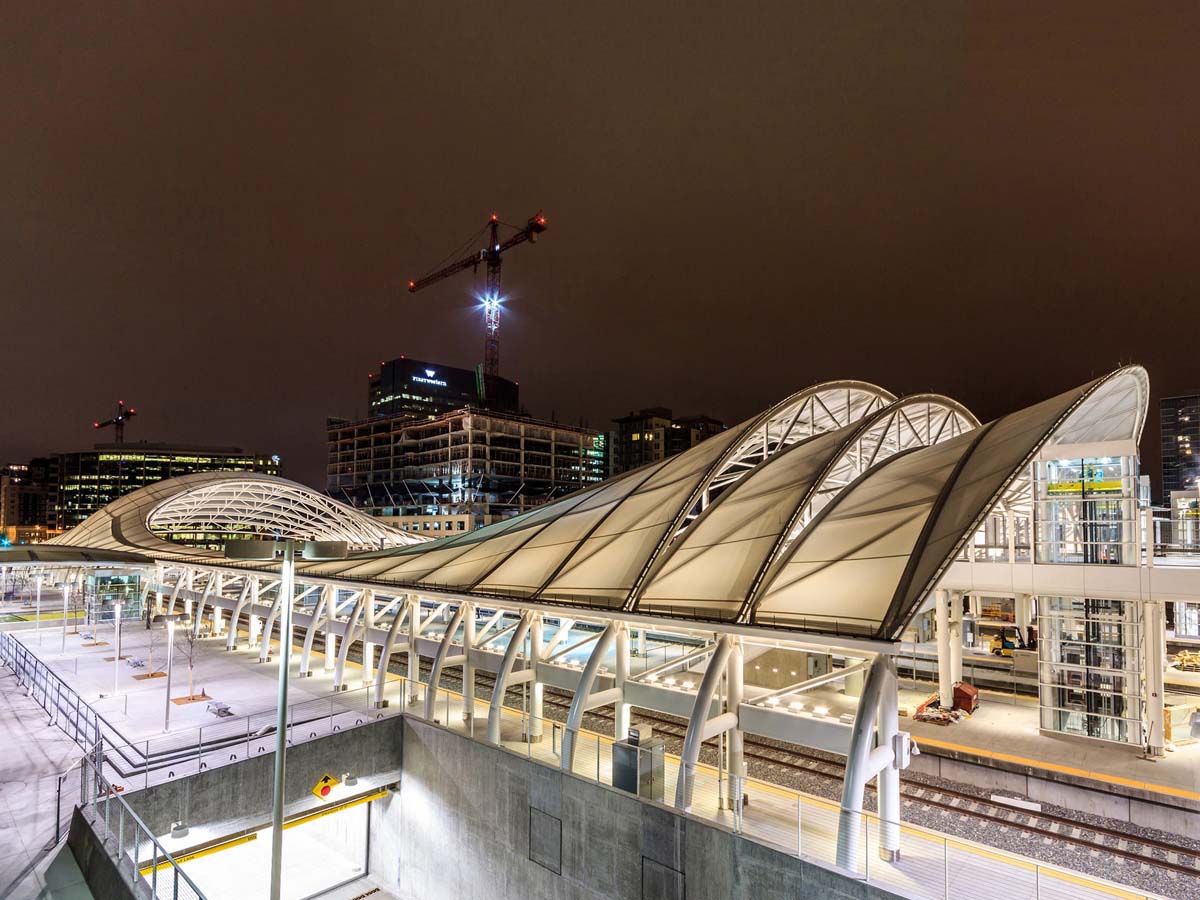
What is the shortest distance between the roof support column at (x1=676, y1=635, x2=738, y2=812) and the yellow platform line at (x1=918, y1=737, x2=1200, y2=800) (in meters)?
8.12

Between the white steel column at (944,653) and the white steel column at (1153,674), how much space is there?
19.4 feet

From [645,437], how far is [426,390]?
54895 mm

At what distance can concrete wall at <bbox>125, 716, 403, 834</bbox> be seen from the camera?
17344 millimetres

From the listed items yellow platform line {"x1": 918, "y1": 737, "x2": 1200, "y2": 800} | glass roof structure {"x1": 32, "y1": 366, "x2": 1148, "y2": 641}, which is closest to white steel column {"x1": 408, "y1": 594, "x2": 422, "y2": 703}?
glass roof structure {"x1": 32, "y1": 366, "x2": 1148, "y2": 641}

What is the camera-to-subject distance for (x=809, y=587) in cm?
1606

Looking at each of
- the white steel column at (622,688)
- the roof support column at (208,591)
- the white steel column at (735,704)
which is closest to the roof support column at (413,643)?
the white steel column at (622,688)

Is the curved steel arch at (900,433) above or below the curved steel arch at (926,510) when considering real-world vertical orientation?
above

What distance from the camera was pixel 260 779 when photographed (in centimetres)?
1917

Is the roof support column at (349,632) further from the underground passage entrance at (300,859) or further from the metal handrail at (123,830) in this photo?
the metal handrail at (123,830)

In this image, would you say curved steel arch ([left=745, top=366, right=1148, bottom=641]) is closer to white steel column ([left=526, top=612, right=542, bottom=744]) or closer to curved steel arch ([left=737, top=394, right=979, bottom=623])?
curved steel arch ([left=737, top=394, right=979, bottom=623])

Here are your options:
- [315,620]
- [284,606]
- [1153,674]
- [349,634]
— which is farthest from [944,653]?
[315,620]

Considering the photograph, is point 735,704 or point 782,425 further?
point 782,425

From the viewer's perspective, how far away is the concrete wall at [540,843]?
13758 mm

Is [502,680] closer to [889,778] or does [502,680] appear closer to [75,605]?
[889,778]
